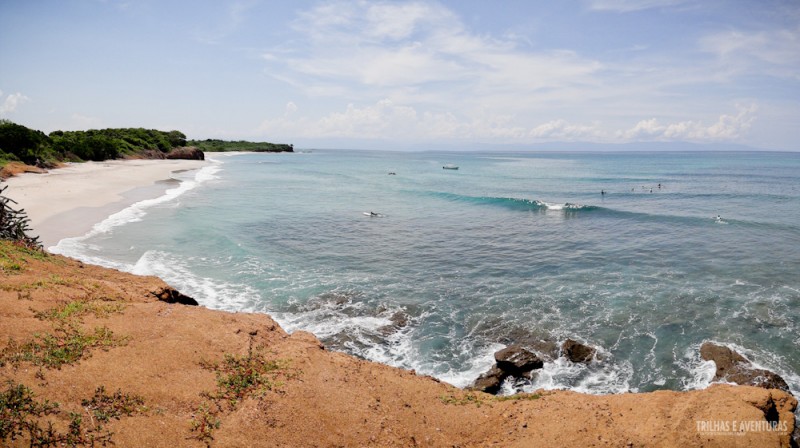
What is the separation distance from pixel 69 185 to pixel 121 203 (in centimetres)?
1124

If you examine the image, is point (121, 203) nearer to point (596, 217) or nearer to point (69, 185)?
point (69, 185)

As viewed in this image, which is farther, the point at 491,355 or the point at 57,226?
the point at 57,226

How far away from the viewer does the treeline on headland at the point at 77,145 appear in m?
53.2

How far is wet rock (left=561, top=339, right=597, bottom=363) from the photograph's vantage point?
14.0 meters

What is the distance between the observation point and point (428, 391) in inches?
380

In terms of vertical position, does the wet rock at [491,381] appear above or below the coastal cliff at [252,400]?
below

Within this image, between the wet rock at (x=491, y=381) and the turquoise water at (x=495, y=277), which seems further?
the turquoise water at (x=495, y=277)

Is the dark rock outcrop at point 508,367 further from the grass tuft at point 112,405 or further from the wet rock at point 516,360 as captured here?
the grass tuft at point 112,405

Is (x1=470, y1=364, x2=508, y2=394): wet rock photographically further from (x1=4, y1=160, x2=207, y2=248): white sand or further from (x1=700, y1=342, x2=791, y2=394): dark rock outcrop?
(x1=4, y1=160, x2=207, y2=248): white sand

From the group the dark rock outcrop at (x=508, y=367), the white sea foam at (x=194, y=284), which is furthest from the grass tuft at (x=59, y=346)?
the dark rock outcrop at (x=508, y=367)

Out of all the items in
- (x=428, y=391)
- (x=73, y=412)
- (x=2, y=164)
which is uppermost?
(x=2, y=164)

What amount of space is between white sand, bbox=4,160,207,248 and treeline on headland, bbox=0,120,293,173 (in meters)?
4.03

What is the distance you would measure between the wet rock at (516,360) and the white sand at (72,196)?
23.9 m

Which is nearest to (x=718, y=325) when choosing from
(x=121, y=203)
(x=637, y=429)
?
(x=637, y=429)
